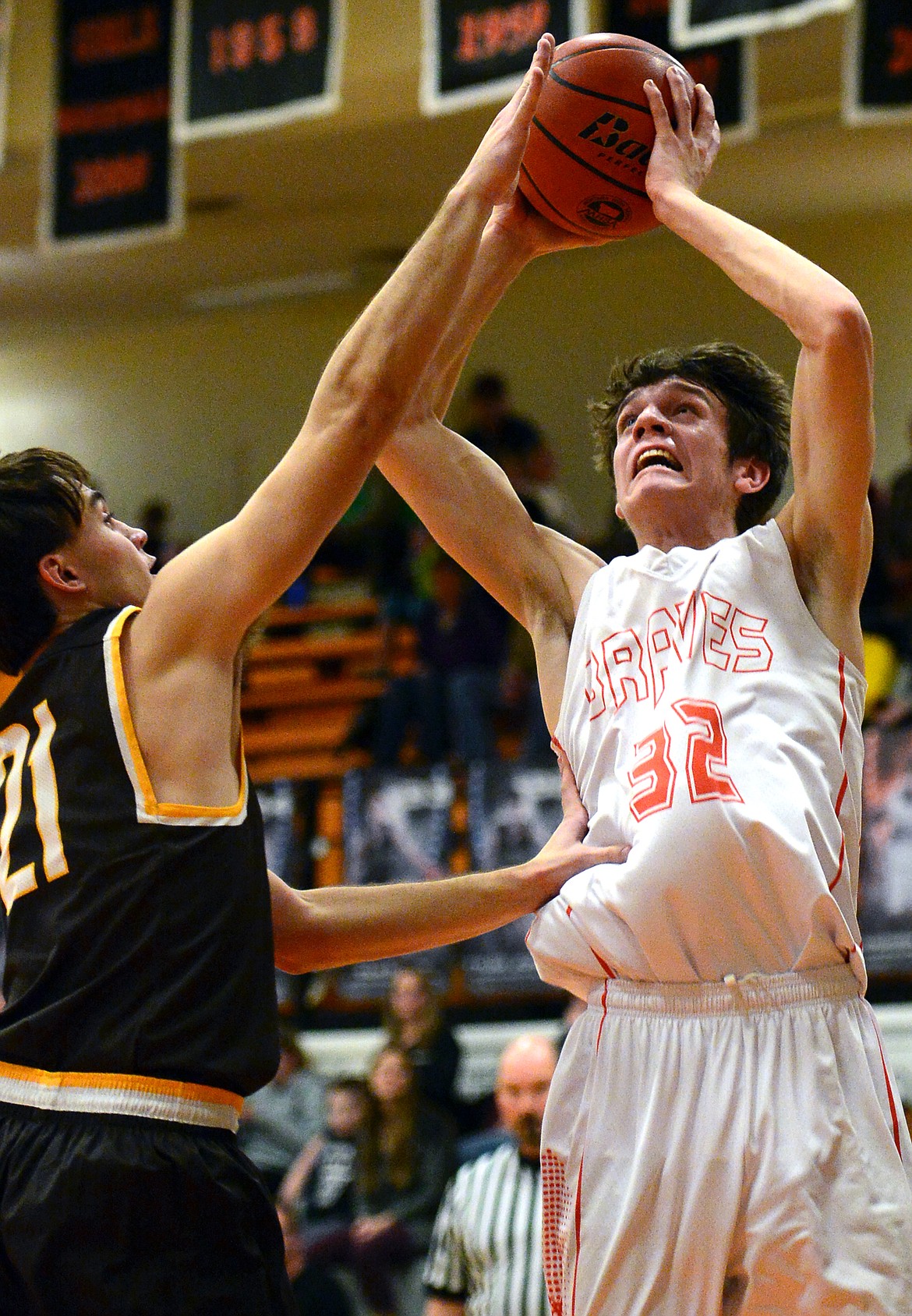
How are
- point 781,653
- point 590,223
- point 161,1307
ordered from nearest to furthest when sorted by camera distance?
point 161,1307
point 781,653
point 590,223

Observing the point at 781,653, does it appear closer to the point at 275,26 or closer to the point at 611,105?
the point at 611,105

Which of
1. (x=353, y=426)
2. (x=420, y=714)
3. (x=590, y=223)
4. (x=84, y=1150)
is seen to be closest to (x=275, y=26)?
(x=420, y=714)

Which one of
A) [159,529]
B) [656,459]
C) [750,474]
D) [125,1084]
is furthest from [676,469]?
[159,529]

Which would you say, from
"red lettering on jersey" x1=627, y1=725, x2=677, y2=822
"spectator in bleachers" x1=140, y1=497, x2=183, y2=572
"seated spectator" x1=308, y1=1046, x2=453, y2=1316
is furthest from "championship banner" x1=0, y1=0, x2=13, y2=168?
"red lettering on jersey" x1=627, y1=725, x2=677, y2=822

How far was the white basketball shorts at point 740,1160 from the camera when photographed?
108 inches

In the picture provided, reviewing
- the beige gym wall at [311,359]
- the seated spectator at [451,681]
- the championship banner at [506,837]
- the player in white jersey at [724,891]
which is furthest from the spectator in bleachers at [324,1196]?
the beige gym wall at [311,359]

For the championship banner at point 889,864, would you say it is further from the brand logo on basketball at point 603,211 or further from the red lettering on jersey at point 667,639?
the red lettering on jersey at point 667,639

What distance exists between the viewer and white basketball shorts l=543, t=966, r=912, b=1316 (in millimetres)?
2732

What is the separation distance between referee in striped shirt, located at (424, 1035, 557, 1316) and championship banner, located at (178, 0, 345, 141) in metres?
4.77

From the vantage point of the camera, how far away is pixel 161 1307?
2.57 meters

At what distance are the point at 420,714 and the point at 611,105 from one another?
7362mm

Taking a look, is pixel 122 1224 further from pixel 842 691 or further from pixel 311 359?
pixel 311 359

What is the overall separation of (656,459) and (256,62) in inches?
236

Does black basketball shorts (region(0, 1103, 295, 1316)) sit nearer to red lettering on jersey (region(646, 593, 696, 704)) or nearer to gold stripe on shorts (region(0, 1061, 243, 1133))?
→ gold stripe on shorts (region(0, 1061, 243, 1133))
